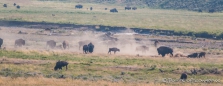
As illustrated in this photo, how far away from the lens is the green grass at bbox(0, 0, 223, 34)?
84938 mm

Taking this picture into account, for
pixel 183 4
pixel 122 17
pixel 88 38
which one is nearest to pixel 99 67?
pixel 88 38

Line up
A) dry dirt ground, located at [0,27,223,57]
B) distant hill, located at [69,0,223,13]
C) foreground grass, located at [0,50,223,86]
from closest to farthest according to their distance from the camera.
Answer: foreground grass, located at [0,50,223,86] → dry dirt ground, located at [0,27,223,57] → distant hill, located at [69,0,223,13]

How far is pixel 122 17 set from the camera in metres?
100

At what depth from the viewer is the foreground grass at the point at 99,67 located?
113 ft

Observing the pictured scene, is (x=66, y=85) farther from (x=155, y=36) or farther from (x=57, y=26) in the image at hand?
(x=57, y=26)

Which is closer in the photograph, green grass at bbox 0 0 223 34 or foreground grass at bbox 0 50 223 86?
foreground grass at bbox 0 50 223 86

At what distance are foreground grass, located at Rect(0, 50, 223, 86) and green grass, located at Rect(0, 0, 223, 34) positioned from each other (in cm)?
3540

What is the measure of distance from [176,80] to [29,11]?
73.6 metres

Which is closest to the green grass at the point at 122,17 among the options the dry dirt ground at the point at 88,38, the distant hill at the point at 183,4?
the distant hill at the point at 183,4

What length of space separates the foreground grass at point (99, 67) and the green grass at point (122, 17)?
35.4m

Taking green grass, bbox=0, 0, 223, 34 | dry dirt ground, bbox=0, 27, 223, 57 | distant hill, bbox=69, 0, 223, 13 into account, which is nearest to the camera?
dry dirt ground, bbox=0, 27, 223, 57

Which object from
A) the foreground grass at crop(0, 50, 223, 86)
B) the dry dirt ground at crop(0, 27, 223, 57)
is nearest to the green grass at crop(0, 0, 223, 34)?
the dry dirt ground at crop(0, 27, 223, 57)

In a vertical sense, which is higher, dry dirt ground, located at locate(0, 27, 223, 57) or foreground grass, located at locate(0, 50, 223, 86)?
foreground grass, located at locate(0, 50, 223, 86)

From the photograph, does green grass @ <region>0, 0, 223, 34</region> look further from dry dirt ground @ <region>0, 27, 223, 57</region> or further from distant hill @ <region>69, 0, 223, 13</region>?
dry dirt ground @ <region>0, 27, 223, 57</region>
